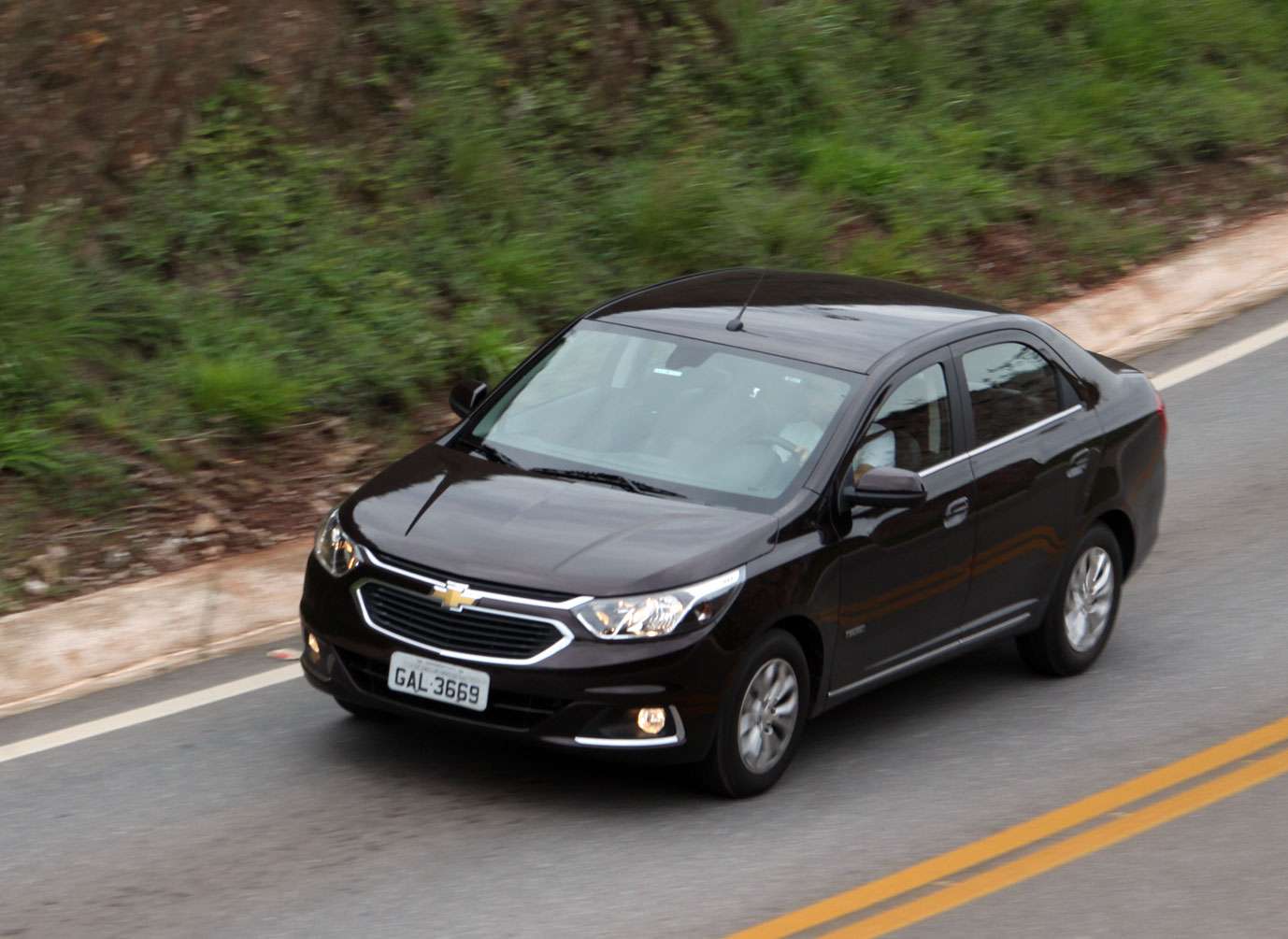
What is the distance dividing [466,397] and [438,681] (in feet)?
5.57

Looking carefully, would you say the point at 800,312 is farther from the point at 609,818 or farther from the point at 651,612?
the point at 609,818

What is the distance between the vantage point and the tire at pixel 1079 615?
27.4 ft

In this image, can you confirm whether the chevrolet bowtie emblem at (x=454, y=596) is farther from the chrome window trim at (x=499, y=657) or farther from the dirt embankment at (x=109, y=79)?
the dirt embankment at (x=109, y=79)

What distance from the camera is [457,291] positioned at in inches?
468

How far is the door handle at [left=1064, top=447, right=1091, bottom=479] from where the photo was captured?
826 centimetres

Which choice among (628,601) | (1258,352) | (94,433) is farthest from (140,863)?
(1258,352)

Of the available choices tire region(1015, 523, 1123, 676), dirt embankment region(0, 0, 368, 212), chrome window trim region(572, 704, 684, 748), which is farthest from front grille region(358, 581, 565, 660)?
dirt embankment region(0, 0, 368, 212)

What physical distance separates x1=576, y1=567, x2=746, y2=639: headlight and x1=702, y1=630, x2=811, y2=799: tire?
0.27 metres

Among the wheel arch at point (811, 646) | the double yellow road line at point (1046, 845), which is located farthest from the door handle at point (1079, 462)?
the wheel arch at point (811, 646)

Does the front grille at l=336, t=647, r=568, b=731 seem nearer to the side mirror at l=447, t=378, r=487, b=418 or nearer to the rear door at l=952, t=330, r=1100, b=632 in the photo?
the side mirror at l=447, t=378, r=487, b=418

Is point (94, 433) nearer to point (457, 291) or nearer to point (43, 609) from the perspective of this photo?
point (43, 609)

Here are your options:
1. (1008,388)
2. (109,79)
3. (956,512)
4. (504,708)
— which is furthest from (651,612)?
(109,79)

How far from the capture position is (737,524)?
6887 mm

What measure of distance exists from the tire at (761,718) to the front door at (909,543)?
9.8 inches
